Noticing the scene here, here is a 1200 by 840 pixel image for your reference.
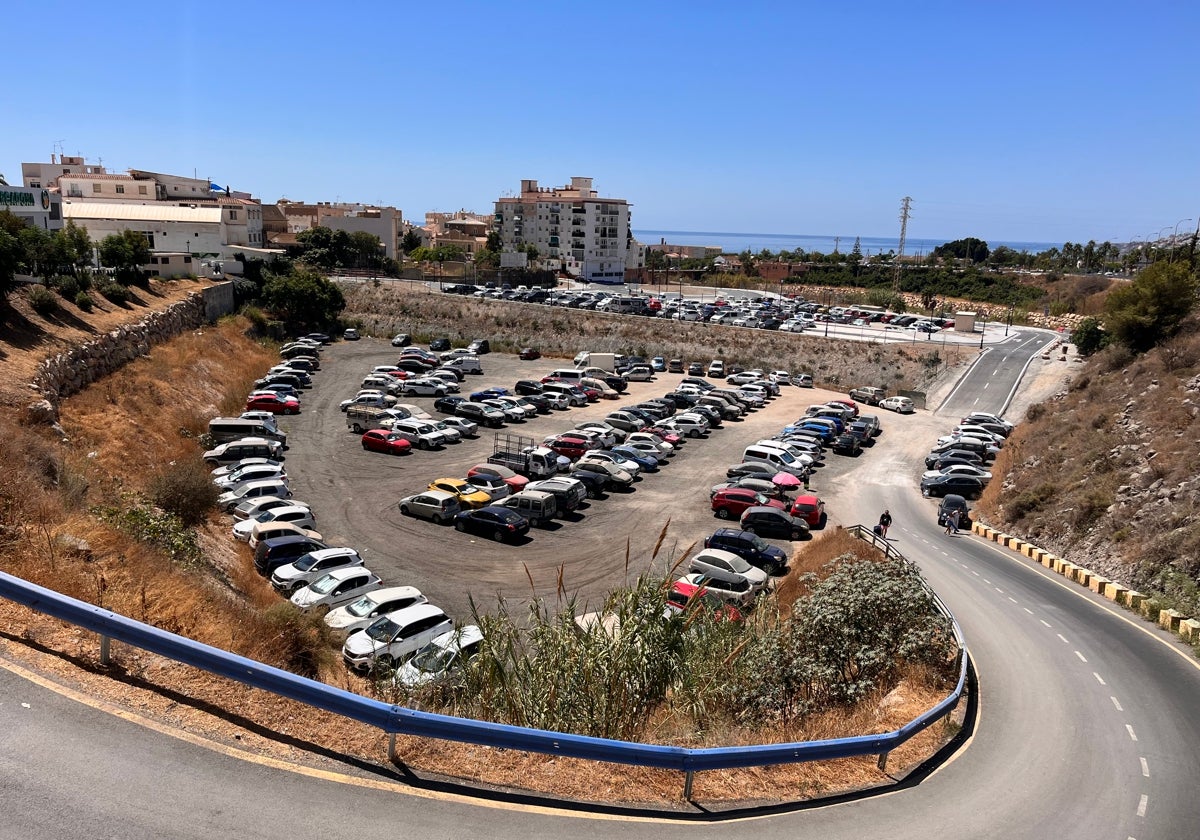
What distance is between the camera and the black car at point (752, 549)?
64.9ft

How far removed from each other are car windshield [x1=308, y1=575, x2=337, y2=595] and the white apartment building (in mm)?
93778

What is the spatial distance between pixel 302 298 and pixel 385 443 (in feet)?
96.3

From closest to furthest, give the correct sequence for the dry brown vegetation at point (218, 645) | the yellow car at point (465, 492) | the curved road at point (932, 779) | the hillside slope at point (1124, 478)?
1. the curved road at point (932, 779)
2. the dry brown vegetation at point (218, 645)
3. the hillside slope at point (1124, 478)
4. the yellow car at point (465, 492)

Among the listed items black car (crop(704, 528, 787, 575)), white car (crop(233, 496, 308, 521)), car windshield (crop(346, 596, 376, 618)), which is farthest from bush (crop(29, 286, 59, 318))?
black car (crop(704, 528, 787, 575))

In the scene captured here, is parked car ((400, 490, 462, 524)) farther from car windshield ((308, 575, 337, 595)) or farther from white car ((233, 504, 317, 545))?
car windshield ((308, 575, 337, 595))

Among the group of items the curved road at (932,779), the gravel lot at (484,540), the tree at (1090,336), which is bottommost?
the gravel lot at (484,540)

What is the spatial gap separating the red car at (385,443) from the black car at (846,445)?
729 inches

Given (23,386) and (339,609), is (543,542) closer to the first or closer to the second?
(339,609)

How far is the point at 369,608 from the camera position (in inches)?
587

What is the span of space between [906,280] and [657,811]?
405 ft

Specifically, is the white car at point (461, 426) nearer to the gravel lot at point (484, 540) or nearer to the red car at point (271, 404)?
the gravel lot at point (484, 540)

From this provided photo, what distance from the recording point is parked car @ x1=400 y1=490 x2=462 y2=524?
22.2 m

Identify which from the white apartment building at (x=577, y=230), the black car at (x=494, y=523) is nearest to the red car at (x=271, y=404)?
the black car at (x=494, y=523)

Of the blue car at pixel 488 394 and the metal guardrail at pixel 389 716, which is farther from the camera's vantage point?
the blue car at pixel 488 394
